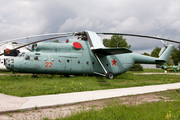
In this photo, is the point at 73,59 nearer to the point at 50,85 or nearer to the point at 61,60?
the point at 61,60

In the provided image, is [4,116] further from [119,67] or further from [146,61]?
[146,61]

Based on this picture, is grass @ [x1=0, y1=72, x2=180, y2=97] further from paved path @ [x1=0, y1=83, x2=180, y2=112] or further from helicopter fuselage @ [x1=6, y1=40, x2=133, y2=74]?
helicopter fuselage @ [x1=6, y1=40, x2=133, y2=74]

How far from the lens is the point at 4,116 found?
450cm

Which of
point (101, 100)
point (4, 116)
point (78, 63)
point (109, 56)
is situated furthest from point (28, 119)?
point (109, 56)

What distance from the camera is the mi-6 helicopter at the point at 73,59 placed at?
15.4 metres

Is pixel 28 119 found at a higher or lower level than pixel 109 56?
lower

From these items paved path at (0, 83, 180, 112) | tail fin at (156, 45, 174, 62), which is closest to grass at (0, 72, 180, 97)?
paved path at (0, 83, 180, 112)

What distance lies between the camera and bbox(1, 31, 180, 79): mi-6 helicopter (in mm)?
15359

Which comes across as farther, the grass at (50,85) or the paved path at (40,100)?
the grass at (50,85)

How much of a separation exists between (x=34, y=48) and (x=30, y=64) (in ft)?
7.10

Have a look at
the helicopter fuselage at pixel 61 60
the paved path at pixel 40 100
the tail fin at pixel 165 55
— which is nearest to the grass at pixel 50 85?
the paved path at pixel 40 100

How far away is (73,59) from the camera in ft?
56.0

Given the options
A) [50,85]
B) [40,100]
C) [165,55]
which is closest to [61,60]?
[50,85]

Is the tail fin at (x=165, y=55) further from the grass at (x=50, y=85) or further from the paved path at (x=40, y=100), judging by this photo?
the paved path at (x=40, y=100)
